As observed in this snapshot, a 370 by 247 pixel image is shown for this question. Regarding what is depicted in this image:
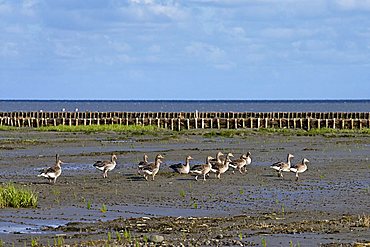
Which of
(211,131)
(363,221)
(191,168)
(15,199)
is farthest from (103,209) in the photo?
(211,131)

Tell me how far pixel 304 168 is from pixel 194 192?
229 inches

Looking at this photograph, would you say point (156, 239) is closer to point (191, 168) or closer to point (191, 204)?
point (191, 204)

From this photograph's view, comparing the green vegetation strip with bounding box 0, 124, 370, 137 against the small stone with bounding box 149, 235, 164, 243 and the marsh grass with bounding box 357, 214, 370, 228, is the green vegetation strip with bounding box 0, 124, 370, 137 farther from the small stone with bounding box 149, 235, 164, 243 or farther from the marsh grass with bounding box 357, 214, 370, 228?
the small stone with bounding box 149, 235, 164, 243

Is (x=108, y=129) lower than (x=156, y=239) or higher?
lower

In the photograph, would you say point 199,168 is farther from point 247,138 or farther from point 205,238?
point 247,138

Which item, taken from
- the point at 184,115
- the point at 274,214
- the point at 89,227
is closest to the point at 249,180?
the point at 274,214

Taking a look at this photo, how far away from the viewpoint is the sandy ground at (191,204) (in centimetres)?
1769

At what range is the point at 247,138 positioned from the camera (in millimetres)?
59500

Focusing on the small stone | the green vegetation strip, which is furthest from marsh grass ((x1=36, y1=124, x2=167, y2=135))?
the small stone

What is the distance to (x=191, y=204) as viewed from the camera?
2361 centimetres

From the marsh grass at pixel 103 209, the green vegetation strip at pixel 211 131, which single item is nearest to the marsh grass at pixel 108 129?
the green vegetation strip at pixel 211 131

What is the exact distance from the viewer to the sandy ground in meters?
17.7

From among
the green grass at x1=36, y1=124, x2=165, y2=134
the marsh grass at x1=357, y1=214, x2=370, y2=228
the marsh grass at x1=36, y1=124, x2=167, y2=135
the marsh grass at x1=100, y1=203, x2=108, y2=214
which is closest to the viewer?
the marsh grass at x1=357, y1=214, x2=370, y2=228

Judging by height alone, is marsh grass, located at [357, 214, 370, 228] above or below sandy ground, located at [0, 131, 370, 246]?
above
